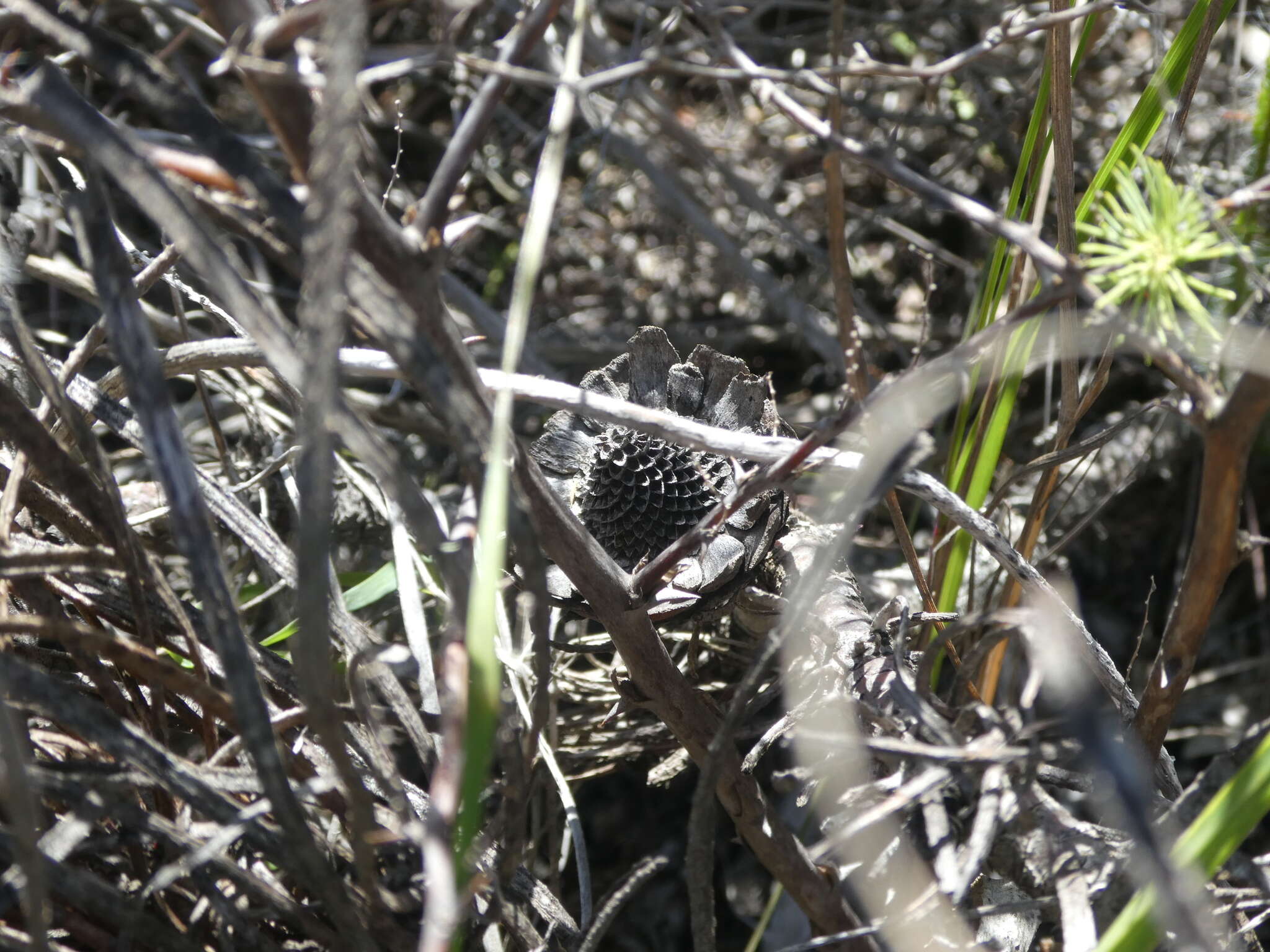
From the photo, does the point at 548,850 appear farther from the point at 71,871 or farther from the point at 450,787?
the point at 450,787

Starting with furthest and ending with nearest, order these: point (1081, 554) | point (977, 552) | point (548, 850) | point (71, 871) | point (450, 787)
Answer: point (1081, 554), point (977, 552), point (548, 850), point (71, 871), point (450, 787)

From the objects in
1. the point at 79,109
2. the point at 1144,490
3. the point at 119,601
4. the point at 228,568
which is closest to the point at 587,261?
the point at 228,568

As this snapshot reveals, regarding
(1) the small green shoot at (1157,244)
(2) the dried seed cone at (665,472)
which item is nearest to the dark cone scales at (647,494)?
(2) the dried seed cone at (665,472)

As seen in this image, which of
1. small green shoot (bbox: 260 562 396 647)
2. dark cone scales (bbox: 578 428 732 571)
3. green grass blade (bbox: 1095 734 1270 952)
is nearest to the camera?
green grass blade (bbox: 1095 734 1270 952)

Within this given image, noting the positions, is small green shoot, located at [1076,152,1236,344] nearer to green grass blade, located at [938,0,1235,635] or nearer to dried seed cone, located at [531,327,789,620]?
green grass blade, located at [938,0,1235,635]

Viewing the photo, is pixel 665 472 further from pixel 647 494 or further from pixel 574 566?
pixel 574 566

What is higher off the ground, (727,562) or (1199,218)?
(1199,218)

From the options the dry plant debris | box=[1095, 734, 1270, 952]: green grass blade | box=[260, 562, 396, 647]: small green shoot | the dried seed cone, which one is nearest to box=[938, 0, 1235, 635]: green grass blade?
the dry plant debris
